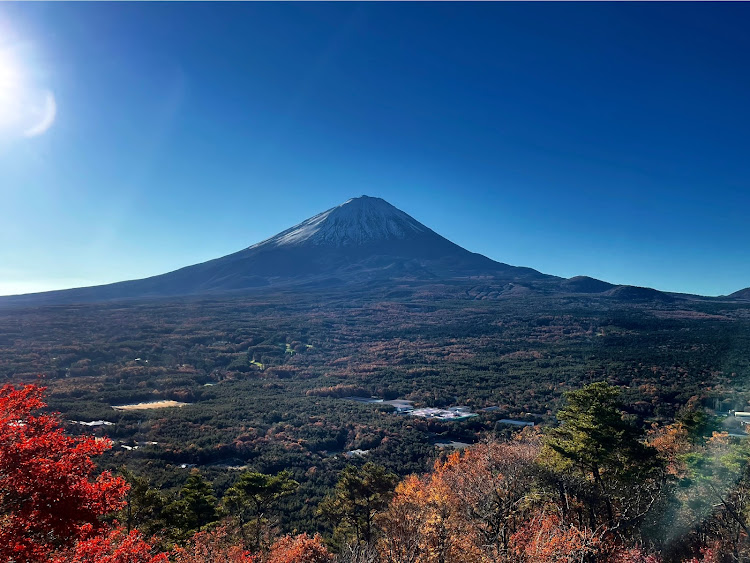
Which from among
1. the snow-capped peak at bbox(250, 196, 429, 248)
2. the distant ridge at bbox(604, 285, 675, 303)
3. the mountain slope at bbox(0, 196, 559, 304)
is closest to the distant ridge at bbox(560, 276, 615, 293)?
the distant ridge at bbox(604, 285, 675, 303)

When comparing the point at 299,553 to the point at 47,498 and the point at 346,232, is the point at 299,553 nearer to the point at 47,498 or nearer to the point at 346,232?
the point at 47,498

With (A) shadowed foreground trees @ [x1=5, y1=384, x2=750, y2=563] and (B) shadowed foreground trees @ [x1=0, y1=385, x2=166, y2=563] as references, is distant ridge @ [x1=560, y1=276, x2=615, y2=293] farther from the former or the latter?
(B) shadowed foreground trees @ [x1=0, y1=385, x2=166, y2=563]

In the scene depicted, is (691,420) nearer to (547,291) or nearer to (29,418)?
(29,418)

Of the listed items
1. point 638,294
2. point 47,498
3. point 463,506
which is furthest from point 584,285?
point 47,498

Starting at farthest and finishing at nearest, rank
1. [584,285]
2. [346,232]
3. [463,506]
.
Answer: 1. [346,232]
2. [584,285]
3. [463,506]

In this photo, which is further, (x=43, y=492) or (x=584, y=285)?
(x=584, y=285)

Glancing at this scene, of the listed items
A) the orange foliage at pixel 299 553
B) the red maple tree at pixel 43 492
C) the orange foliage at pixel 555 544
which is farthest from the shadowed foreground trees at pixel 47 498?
the orange foliage at pixel 555 544

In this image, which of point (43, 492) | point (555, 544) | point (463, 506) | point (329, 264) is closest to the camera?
point (43, 492)
